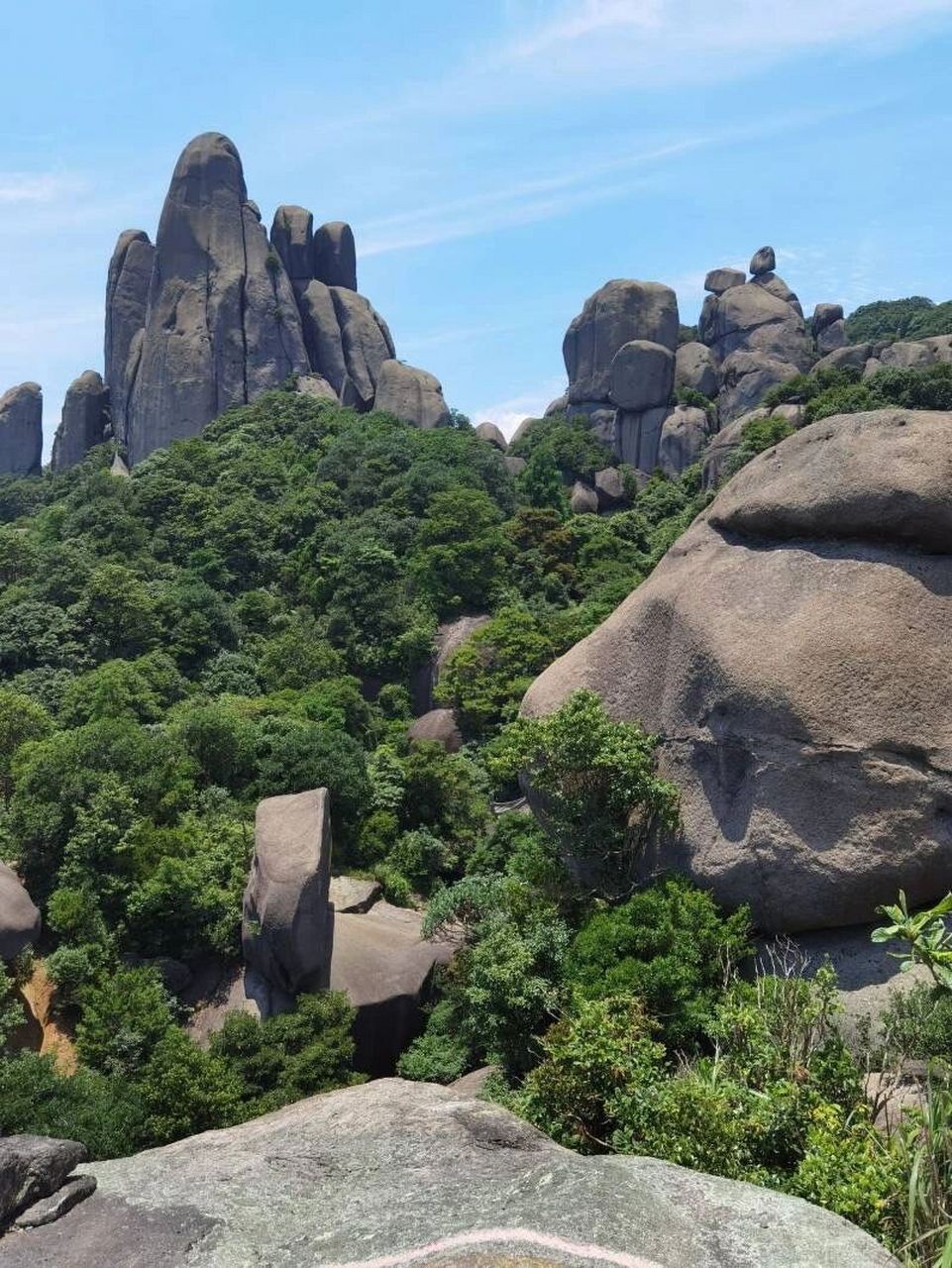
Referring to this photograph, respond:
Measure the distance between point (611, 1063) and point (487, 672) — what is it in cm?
2063

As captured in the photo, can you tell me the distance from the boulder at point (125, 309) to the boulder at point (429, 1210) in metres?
59.4

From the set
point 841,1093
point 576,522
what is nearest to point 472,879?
point 841,1093

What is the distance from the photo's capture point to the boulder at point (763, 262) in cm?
6309

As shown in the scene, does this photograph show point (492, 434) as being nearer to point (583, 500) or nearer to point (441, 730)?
point (583, 500)

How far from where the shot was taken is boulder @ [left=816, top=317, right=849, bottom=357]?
200ft

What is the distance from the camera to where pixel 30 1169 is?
7.08 m

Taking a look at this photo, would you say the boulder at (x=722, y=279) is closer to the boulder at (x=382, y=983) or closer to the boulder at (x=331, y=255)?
the boulder at (x=331, y=255)

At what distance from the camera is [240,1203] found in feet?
22.5

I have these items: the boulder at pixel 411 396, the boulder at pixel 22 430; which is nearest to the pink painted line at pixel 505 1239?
the boulder at pixel 411 396

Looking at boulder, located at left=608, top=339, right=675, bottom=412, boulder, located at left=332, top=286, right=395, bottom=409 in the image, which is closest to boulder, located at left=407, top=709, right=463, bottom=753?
boulder, located at left=608, top=339, right=675, bottom=412

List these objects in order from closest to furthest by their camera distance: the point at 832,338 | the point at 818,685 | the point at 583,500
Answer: the point at 818,685
the point at 583,500
the point at 832,338

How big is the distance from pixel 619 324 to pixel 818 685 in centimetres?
4911

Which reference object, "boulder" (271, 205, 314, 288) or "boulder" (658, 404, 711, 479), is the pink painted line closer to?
"boulder" (658, 404, 711, 479)

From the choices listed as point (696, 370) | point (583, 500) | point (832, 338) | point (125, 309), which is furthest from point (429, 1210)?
point (125, 309)
